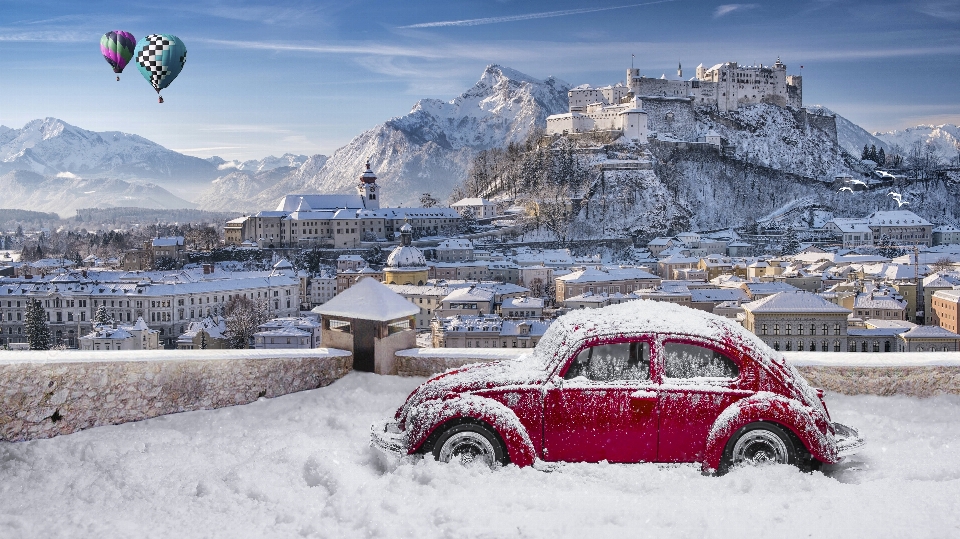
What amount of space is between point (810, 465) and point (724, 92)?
84.9 metres

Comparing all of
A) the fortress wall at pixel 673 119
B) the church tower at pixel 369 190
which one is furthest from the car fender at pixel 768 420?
the fortress wall at pixel 673 119

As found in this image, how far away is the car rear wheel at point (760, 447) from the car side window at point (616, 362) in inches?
20.8

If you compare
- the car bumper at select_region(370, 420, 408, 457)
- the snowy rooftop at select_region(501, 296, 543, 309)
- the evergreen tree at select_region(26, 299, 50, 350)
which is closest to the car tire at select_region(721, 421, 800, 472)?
the car bumper at select_region(370, 420, 408, 457)

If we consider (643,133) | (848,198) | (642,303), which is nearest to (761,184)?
(848,198)

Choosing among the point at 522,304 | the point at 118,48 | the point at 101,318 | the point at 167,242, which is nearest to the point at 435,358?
the point at 118,48

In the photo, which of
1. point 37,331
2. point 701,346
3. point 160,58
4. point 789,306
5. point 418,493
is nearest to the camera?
point 418,493

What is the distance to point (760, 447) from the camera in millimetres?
3791

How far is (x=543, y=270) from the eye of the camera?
51.5m

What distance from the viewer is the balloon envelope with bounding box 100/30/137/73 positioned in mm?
19734

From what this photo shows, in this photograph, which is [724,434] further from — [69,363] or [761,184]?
[761,184]

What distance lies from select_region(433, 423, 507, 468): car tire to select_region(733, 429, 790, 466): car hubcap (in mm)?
1084

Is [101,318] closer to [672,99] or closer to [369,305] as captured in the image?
[369,305]

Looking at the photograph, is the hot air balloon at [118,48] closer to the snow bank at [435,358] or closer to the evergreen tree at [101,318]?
the snow bank at [435,358]

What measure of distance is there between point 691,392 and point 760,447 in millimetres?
426
